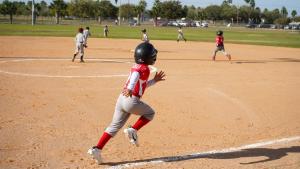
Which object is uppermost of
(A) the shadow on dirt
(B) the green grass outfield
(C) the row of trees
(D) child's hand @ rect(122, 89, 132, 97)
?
(C) the row of trees

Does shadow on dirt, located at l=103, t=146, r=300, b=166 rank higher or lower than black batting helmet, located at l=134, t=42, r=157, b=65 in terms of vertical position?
lower

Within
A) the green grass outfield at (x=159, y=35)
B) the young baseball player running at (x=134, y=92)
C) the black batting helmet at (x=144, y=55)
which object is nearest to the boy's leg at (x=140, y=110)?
the young baseball player running at (x=134, y=92)

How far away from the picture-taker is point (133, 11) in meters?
139

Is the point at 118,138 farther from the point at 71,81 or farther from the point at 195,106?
the point at 71,81

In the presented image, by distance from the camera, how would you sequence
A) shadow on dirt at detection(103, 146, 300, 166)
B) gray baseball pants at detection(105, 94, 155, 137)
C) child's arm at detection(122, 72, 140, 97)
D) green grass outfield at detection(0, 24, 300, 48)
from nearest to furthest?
child's arm at detection(122, 72, 140, 97) → gray baseball pants at detection(105, 94, 155, 137) → shadow on dirt at detection(103, 146, 300, 166) → green grass outfield at detection(0, 24, 300, 48)

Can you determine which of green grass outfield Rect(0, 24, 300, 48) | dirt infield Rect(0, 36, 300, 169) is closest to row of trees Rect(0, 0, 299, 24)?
green grass outfield Rect(0, 24, 300, 48)

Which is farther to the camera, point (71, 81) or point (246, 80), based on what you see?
point (246, 80)

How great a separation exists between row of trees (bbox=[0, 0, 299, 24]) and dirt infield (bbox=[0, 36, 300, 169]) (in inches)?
3089

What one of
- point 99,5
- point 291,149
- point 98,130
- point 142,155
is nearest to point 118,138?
point 98,130

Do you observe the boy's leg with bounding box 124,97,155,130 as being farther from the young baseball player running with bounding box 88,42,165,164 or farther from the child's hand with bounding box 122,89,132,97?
the child's hand with bounding box 122,89,132,97

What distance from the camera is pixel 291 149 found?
7.40 meters

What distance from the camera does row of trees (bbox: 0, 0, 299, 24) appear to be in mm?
101363

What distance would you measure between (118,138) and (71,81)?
6.63m

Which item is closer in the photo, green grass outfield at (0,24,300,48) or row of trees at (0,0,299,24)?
green grass outfield at (0,24,300,48)
